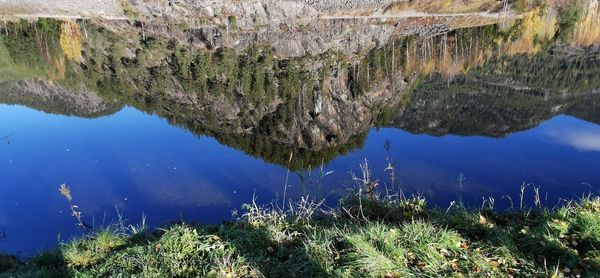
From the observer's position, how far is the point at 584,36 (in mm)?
61469

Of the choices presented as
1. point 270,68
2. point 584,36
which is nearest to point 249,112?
point 270,68

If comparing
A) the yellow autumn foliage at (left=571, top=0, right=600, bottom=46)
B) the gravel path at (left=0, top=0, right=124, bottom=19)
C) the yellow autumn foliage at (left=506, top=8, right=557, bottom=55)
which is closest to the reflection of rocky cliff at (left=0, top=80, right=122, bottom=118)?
the gravel path at (left=0, top=0, right=124, bottom=19)

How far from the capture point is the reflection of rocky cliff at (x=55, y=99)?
105ft

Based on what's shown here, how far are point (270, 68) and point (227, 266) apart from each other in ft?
123

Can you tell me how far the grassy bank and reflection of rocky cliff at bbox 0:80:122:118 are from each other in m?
26.0

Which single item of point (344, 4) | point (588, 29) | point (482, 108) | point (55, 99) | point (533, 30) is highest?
point (344, 4)

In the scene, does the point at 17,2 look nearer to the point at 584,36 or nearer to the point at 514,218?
the point at 514,218

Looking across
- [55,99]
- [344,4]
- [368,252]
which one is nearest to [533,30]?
[344,4]

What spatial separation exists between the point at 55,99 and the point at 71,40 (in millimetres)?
15100

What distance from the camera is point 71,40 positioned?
4897 centimetres

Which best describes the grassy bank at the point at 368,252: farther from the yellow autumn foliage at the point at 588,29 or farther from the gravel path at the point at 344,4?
the yellow autumn foliage at the point at 588,29

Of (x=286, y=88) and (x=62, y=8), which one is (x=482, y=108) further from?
(x=62, y=8)

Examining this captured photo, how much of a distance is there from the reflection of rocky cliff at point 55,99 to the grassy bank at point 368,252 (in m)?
26.0

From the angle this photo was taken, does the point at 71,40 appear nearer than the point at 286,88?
No
